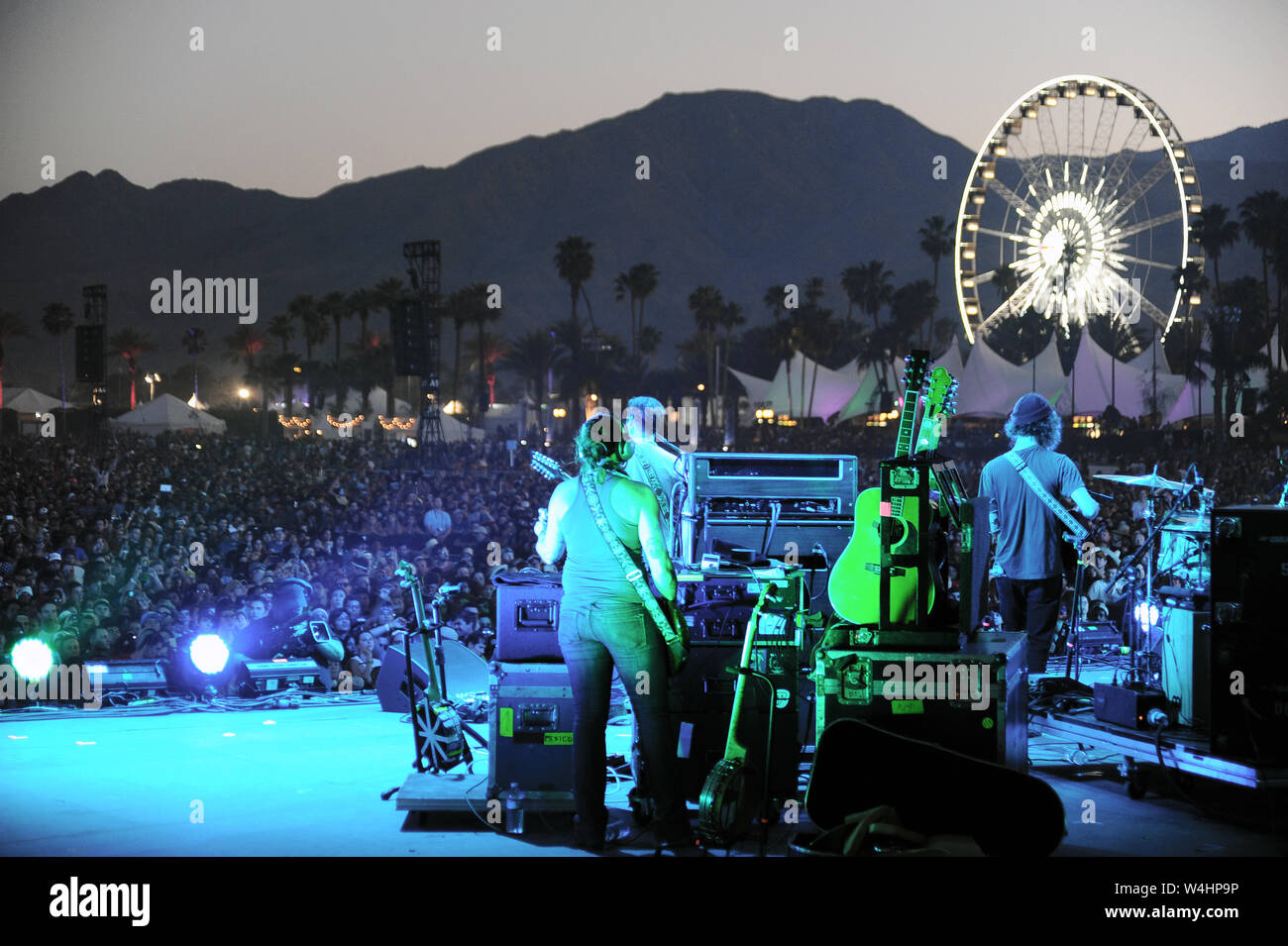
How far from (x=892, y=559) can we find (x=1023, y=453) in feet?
5.86

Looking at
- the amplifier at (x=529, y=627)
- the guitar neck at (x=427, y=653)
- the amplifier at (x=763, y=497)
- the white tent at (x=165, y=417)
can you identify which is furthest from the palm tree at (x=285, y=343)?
the amplifier at (x=529, y=627)

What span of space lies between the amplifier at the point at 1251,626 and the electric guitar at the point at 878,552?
3.90 ft

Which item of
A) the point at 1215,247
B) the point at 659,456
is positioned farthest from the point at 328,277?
the point at 659,456

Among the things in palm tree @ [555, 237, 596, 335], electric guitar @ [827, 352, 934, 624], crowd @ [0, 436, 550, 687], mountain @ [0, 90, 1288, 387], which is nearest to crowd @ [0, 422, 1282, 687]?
crowd @ [0, 436, 550, 687]

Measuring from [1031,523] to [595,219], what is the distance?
133800mm

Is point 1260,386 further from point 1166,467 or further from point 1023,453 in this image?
point 1023,453

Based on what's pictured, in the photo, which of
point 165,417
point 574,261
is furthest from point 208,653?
point 574,261

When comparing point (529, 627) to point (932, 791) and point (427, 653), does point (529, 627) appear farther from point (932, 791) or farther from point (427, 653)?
point (932, 791)

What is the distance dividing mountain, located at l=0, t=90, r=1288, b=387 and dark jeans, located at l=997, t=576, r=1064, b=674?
102m

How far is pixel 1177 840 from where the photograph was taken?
452cm

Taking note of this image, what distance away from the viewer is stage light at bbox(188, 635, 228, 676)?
7.19 metres

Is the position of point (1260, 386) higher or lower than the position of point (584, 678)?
higher
